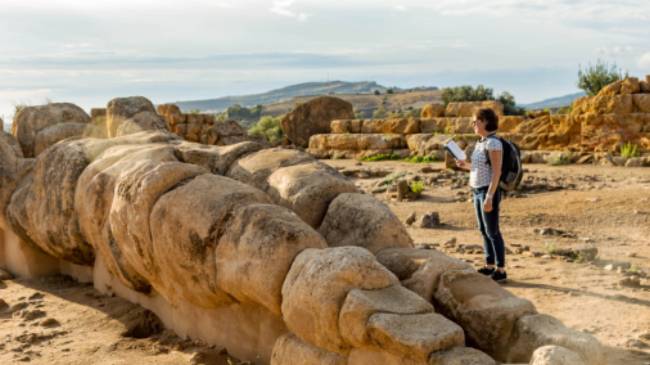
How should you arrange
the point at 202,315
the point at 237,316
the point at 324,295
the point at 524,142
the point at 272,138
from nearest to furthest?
the point at 324,295 < the point at 237,316 < the point at 202,315 < the point at 524,142 < the point at 272,138

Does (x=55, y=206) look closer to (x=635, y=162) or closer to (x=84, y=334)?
(x=84, y=334)

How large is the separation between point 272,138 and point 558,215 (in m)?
21.3

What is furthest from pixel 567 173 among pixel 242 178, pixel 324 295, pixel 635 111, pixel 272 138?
pixel 272 138

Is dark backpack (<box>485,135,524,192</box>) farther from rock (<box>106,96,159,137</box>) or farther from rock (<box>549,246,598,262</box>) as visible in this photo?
rock (<box>106,96,159,137</box>)

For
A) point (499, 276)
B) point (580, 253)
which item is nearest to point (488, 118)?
point (499, 276)

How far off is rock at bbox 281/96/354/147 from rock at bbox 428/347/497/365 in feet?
76.6

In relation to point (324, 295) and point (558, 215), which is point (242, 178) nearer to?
point (324, 295)

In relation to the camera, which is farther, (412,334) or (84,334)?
(84,334)

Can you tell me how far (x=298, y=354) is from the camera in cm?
405

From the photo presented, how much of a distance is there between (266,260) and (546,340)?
1656 millimetres

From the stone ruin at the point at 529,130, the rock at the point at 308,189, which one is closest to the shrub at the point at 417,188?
the stone ruin at the point at 529,130

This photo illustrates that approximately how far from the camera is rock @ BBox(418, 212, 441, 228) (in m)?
10.4

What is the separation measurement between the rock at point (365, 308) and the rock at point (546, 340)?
0.54 meters

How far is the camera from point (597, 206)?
1110cm
